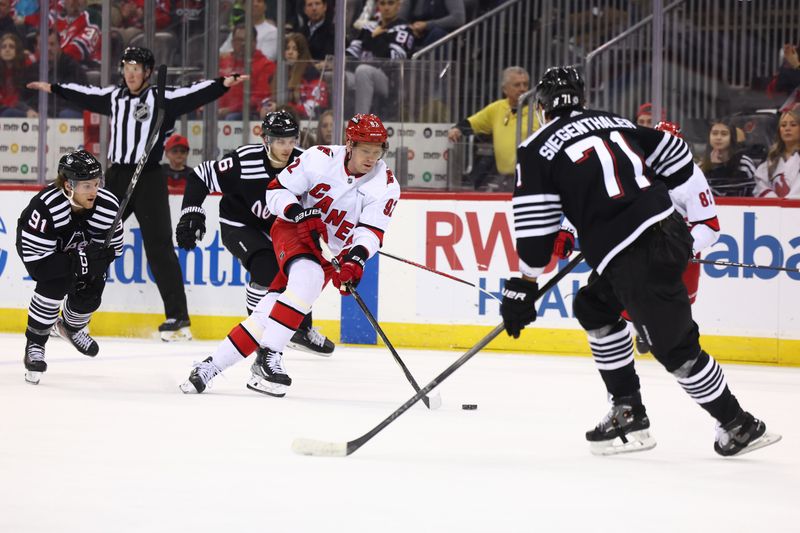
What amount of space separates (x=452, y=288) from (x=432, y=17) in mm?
2047

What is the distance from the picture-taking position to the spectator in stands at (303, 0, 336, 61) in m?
6.83

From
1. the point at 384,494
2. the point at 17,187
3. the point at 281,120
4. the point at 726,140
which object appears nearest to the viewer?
the point at 384,494

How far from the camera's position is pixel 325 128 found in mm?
6758

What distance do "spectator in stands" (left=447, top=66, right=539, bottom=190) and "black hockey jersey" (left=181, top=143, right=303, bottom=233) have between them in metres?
1.40

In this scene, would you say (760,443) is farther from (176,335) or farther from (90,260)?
(176,335)

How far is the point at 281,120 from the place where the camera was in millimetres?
5473

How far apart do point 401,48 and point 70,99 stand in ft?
6.62

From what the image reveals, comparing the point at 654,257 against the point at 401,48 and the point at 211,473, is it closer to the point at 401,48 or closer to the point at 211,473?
the point at 211,473

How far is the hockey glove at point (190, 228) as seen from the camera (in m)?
5.35

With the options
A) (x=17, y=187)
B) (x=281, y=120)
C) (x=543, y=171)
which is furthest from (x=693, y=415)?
(x=17, y=187)

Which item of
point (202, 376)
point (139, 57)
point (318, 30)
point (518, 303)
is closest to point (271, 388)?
point (202, 376)

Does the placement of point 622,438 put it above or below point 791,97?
below

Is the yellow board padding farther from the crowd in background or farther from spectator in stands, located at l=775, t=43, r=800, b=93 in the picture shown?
spectator in stands, located at l=775, t=43, r=800, b=93

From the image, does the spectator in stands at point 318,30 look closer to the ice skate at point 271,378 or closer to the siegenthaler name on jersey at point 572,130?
the ice skate at point 271,378
